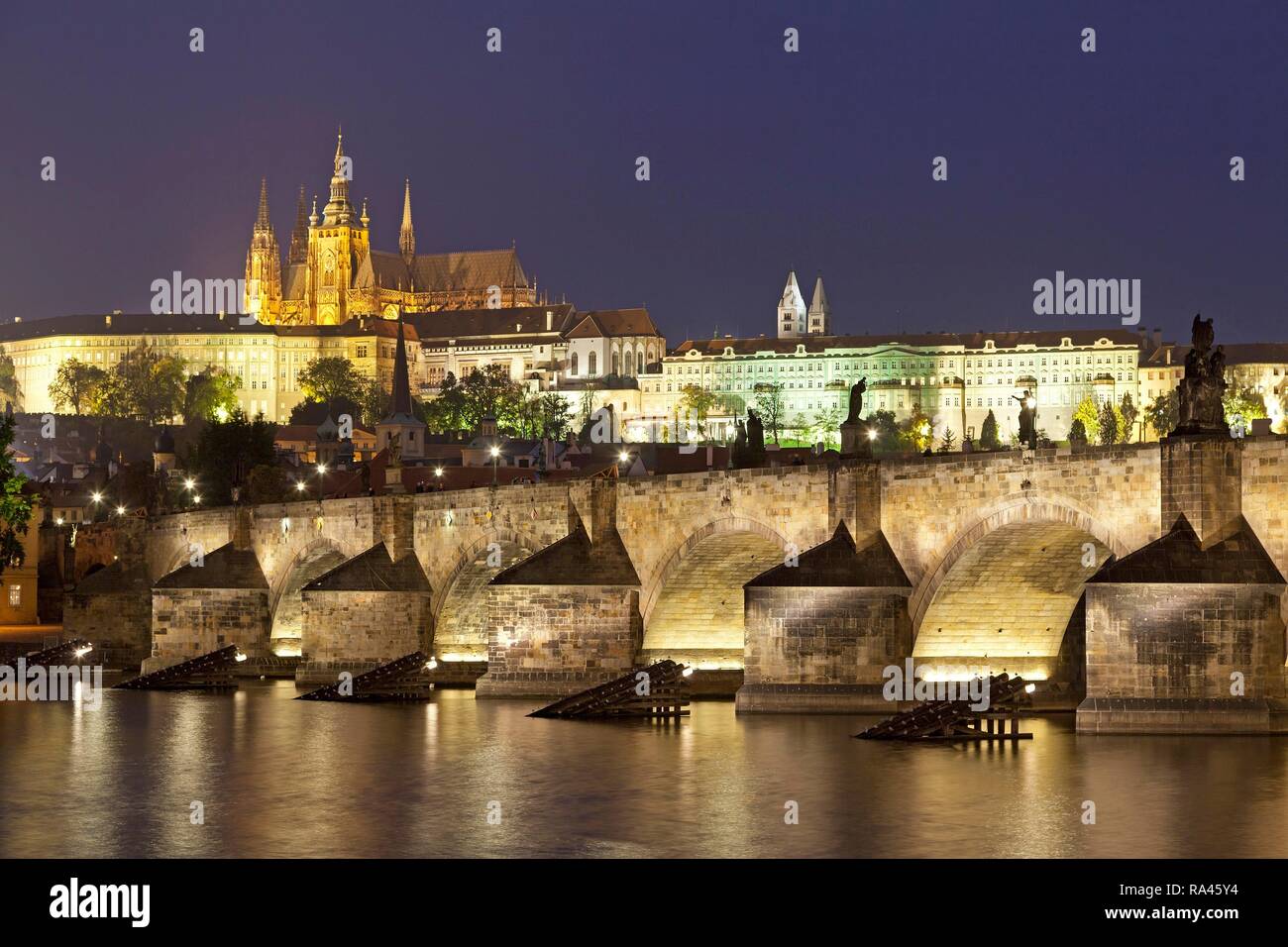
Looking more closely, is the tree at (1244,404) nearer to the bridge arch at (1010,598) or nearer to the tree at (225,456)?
the tree at (225,456)

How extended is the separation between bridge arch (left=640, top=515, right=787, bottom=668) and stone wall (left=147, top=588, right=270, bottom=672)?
837 inches

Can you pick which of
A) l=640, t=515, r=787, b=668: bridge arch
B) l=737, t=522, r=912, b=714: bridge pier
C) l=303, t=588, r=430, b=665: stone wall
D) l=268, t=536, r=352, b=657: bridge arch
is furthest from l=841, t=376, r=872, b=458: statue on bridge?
l=268, t=536, r=352, b=657: bridge arch

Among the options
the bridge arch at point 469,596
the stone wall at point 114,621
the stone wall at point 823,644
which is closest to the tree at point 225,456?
the stone wall at point 114,621

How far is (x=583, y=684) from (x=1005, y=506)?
13110 millimetres

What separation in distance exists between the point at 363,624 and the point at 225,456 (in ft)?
217

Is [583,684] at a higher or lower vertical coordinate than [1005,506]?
lower

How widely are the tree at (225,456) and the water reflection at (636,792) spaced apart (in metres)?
74.1

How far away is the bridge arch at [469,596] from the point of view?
57.3 m

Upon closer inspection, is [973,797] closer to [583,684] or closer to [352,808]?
[352,808]
